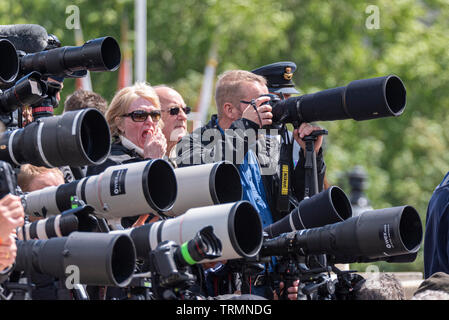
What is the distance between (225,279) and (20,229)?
1.11m

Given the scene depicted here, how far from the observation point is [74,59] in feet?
12.8

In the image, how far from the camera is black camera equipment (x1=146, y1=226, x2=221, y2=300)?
3.40 metres

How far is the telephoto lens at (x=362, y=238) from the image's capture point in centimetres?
383

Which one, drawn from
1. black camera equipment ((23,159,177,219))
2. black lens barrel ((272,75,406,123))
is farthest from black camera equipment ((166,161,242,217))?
black lens barrel ((272,75,406,123))

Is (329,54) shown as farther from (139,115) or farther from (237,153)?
(237,153)

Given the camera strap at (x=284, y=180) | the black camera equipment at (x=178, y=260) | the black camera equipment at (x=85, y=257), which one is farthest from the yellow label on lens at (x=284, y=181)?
the black camera equipment at (x=85, y=257)

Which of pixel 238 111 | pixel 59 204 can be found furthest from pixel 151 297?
pixel 238 111

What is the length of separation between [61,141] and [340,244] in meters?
1.32

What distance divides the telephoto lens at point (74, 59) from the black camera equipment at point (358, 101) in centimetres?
111

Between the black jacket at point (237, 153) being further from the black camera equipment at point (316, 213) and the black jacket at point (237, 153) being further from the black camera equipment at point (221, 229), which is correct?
the black camera equipment at point (221, 229)

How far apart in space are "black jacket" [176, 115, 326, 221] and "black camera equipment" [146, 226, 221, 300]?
1150mm
